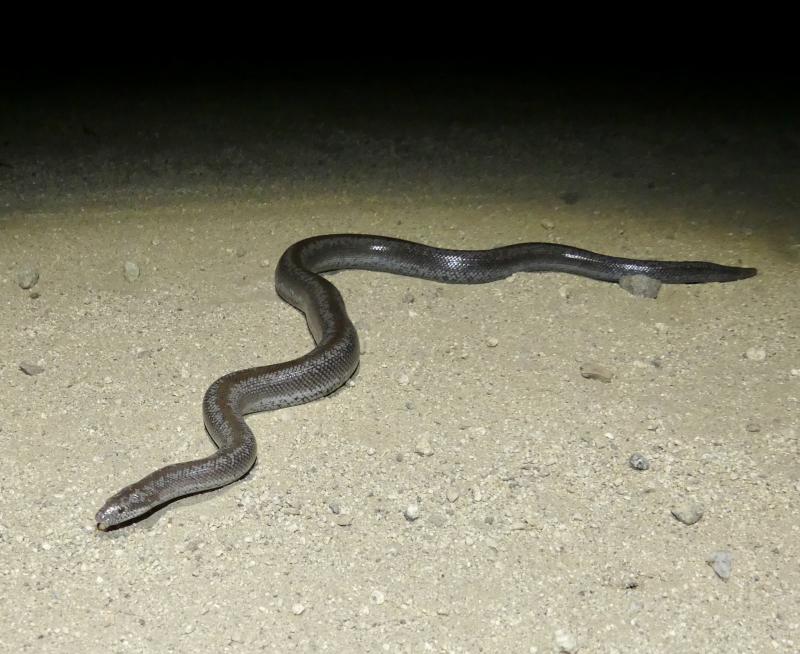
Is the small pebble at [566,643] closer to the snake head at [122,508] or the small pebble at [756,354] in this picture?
the snake head at [122,508]

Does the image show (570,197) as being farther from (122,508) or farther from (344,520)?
(122,508)

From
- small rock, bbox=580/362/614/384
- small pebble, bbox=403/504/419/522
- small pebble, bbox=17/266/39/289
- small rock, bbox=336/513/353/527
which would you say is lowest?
small pebble, bbox=17/266/39/289

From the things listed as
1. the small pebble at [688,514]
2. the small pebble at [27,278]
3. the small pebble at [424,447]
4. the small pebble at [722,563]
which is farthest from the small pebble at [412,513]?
the small pebble at [27,278]

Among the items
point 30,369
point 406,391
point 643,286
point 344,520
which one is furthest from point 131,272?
point 643,286

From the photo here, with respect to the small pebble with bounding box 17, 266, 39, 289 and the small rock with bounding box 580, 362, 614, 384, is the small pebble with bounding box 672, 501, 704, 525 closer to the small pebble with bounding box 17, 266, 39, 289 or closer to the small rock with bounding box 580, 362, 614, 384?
the small rock with bounding box 580, 362, 614, 384

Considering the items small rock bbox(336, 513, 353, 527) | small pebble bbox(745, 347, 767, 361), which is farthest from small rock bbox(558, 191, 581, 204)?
small rock bbox(336, 513, 353, 527)

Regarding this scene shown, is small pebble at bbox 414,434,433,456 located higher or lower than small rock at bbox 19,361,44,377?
higher
